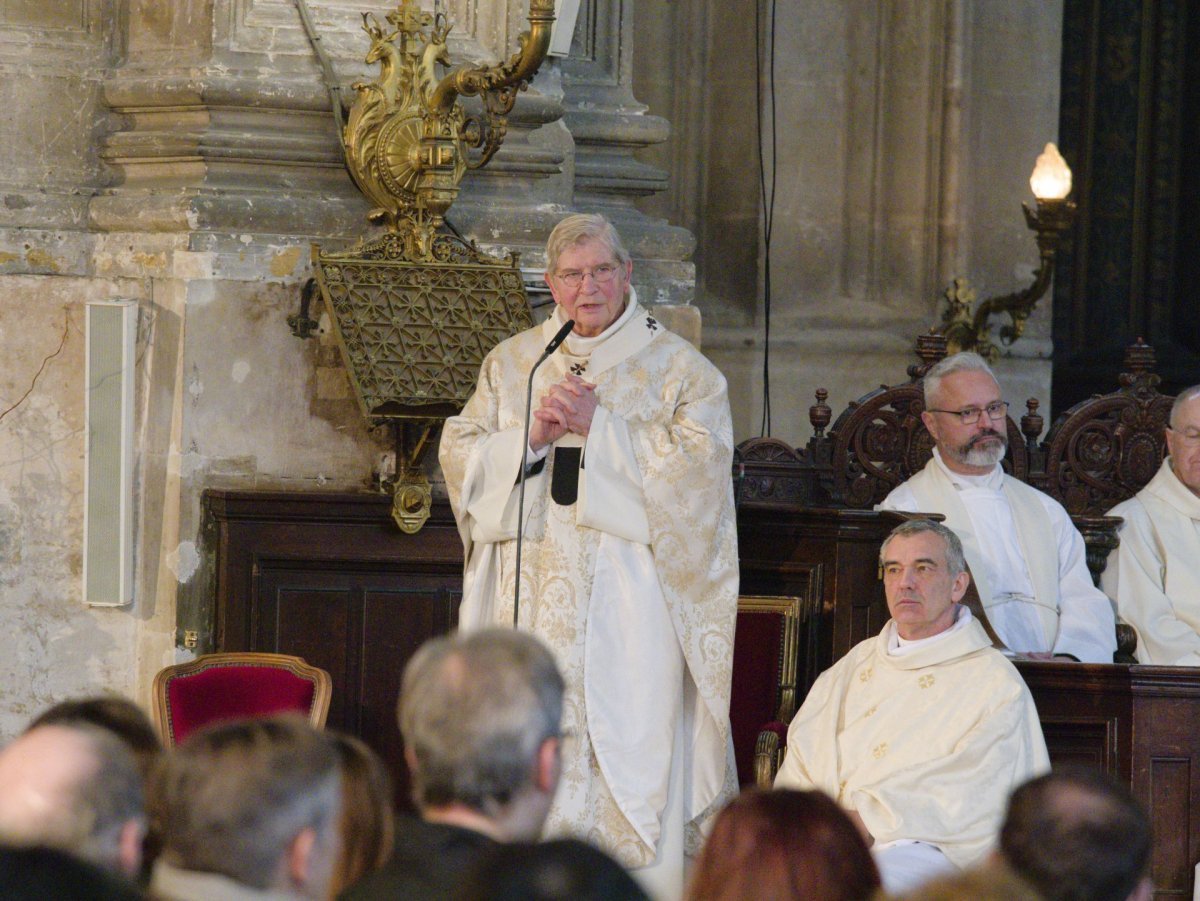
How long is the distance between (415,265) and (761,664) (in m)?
1.53

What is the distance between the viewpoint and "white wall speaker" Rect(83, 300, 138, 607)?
6.28 metres

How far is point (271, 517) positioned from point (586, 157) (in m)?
1.83

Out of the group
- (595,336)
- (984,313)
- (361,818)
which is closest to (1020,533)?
(595,336)

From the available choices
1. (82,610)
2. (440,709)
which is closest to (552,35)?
(82,610)

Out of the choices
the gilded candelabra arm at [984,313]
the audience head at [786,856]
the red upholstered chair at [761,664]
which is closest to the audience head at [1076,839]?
the audience head at [786,856]

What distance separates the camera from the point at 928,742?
215 inches

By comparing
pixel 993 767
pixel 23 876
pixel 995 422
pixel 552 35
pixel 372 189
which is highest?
pixel 552 35

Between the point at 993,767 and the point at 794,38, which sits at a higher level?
the point at 794,38

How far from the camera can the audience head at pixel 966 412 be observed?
21.4 feet

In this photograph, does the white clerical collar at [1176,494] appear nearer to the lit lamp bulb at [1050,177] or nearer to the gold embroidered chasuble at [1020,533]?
the gold embroidered chasuble at [1020,533]

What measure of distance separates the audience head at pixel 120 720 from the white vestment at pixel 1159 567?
13.7 feet

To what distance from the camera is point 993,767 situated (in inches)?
212

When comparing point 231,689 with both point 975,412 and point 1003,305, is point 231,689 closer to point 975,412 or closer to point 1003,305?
point 975,412

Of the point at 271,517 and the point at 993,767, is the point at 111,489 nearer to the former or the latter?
the point at 271,517
